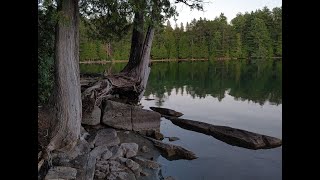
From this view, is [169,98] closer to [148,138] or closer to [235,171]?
[148,138]

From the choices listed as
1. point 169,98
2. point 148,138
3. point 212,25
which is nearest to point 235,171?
point 148,138

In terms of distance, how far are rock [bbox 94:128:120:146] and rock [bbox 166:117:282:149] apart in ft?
17.0

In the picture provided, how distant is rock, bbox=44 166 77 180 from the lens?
792 centimetres

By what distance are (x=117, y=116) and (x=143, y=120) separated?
1249 millimetres

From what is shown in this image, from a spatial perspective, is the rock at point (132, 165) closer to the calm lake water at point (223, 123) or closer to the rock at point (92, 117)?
the calm lake water at point (223, 123)

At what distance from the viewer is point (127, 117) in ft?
50.6

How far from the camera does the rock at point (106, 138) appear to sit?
39.9 feet

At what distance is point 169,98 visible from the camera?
1153 inches

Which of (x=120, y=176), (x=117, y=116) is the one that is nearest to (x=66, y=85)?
(x=120, y=176)

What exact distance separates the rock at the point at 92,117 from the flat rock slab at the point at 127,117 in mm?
340

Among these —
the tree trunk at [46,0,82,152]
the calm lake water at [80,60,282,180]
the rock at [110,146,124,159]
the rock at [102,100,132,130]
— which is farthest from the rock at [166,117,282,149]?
the tree trunk at [46,0,82,152]
